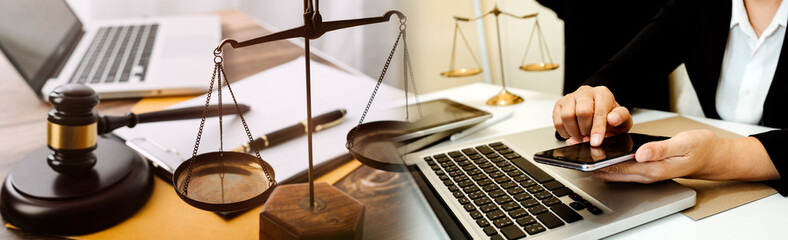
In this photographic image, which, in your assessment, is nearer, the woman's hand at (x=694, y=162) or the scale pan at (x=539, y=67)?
the woman's hand at (x=694, y=162)

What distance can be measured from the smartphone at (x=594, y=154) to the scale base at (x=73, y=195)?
1.06ft

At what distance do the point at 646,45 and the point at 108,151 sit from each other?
2.74 feet

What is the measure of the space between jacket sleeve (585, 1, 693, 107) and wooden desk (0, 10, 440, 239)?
510 mm

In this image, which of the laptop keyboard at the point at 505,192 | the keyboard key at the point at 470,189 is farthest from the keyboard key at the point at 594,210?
the keyboard key at the point at 470,189

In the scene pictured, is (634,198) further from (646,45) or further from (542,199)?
(646,45)

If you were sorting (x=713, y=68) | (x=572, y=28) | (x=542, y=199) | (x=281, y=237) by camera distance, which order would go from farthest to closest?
(x=572, y=28), (x=713, y=68), (x=542, y=199), (x=281, y=237)

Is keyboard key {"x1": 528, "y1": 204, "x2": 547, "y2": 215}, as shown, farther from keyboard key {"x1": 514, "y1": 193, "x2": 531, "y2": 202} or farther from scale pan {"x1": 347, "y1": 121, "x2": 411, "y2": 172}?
scale pan {"x1": 347, "y1": 121, "x2": 411, "y2": 172}

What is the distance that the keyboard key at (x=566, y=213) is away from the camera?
40 cm

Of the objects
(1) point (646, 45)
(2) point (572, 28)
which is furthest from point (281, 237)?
(2) point (572, 28)

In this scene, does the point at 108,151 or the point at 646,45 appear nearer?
the point at 108,151

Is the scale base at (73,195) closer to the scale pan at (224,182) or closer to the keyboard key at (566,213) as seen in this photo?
the scale pan at (224,182)

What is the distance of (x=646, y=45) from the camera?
87cm

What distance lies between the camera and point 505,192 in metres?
0.46

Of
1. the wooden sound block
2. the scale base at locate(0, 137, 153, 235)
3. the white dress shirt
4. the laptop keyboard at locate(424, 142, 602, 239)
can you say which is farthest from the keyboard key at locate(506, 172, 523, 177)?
the white dress shirt
